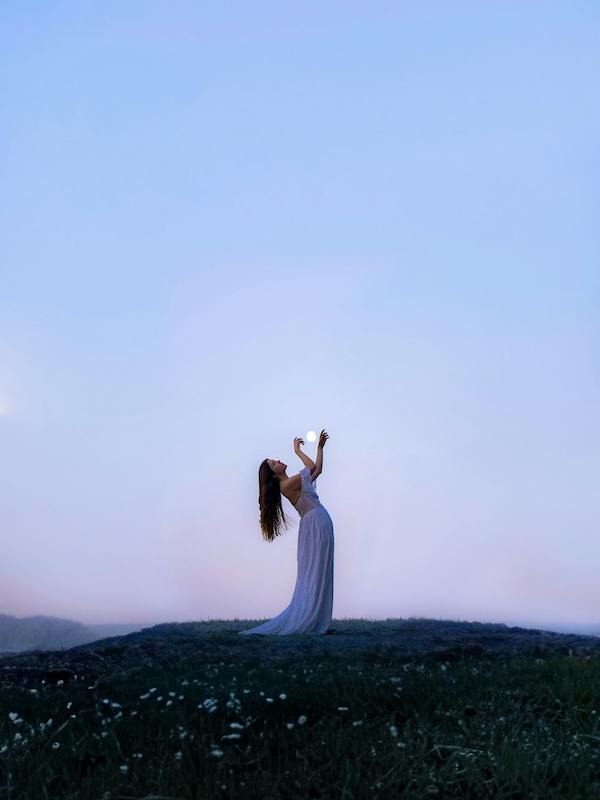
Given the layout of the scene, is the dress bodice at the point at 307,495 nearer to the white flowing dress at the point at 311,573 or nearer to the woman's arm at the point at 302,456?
the white flowing dress at the point at 311,573

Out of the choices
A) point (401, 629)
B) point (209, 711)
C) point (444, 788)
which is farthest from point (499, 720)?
point (401, 629)

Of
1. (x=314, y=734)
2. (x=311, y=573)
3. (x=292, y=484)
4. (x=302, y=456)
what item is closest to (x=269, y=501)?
(x=292, y=484)

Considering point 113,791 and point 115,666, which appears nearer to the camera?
point 113,791

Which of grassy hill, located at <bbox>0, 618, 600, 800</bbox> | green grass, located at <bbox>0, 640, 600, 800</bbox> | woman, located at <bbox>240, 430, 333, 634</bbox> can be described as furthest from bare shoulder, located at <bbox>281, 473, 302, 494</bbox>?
green grass, located at <bbox>0, 640, 600, 800</bbox>

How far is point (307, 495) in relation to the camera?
22.5 m

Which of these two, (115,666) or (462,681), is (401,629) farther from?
(462,681)

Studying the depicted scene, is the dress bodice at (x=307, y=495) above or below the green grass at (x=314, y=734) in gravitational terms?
above

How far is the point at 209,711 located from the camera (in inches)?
412

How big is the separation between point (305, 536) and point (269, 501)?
1266 millimetres

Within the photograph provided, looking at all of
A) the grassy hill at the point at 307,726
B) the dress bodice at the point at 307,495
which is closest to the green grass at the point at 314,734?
the grassy hill at the point at 307,726

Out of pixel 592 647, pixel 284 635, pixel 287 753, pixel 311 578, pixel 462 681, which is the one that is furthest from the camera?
pixel 311 578

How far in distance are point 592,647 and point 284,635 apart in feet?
22.8

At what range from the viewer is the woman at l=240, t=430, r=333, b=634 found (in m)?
21.8

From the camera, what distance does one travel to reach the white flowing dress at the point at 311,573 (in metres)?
21.8
